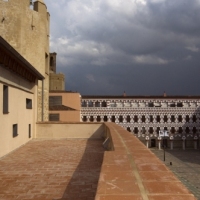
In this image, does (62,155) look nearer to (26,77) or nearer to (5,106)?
(5,106)

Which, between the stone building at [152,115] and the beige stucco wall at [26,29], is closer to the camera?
the beige stucco wall at [26,29]

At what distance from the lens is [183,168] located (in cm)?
2955

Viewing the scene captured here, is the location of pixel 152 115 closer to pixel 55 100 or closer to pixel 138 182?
pixel 55 100

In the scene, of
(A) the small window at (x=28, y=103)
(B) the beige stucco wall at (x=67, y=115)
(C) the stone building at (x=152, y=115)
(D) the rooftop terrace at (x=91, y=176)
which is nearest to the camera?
(D) the rooftop terrace at (x=91, y=176)

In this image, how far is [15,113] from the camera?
34.0 ft

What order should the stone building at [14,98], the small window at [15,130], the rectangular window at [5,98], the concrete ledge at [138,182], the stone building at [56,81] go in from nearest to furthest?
1. the concrete ledge at [138,182]
2. the stone building at [14,98]
3. the rectangular window at [5,98]
4. the small window at [15,130]
5. the stone building at [56,81]

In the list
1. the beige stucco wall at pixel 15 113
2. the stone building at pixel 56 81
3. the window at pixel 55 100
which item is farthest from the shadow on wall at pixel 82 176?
the stone building at pixel 56 81

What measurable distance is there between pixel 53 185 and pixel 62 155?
3.64m

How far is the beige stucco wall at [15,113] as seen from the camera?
8.78 m

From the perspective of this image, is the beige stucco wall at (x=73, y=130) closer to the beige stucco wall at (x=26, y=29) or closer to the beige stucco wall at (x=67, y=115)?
the beige stucco wall at (x=26, y=29)

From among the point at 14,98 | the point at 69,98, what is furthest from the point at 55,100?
the point at 14,98

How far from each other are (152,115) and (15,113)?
37560 millimetres

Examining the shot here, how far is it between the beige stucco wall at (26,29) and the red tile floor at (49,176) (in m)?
11.9

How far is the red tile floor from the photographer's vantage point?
4.90 m
